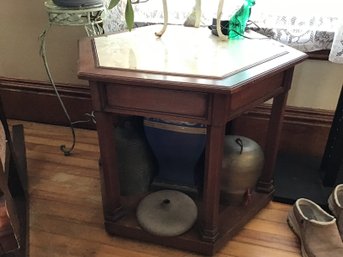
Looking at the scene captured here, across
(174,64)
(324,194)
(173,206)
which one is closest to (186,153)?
(173,206)

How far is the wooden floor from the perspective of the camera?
3.95ft

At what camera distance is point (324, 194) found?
1.40m

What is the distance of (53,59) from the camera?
6.08 feet

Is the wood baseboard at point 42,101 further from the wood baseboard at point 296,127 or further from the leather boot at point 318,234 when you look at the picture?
the leather boot at point 318,234

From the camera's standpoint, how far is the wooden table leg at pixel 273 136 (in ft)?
3.87

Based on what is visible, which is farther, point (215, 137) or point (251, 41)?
point (251, 41)

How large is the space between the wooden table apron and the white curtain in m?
0.32

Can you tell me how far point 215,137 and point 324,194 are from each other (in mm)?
692

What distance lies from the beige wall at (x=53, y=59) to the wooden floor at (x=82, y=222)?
478mm

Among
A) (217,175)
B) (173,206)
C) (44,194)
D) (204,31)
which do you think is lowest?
(44,194)

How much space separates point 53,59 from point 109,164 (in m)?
0.96

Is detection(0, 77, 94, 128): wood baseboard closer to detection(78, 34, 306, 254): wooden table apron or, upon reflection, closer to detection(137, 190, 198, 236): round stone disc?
detection(78, 34, 306, 254): wooden table apron

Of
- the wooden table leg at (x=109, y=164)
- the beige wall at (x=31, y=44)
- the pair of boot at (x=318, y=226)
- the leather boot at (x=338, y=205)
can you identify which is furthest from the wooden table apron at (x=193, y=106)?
the beige wall at (x=31, y=44)

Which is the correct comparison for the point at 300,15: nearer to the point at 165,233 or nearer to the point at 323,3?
the point at 323,3
